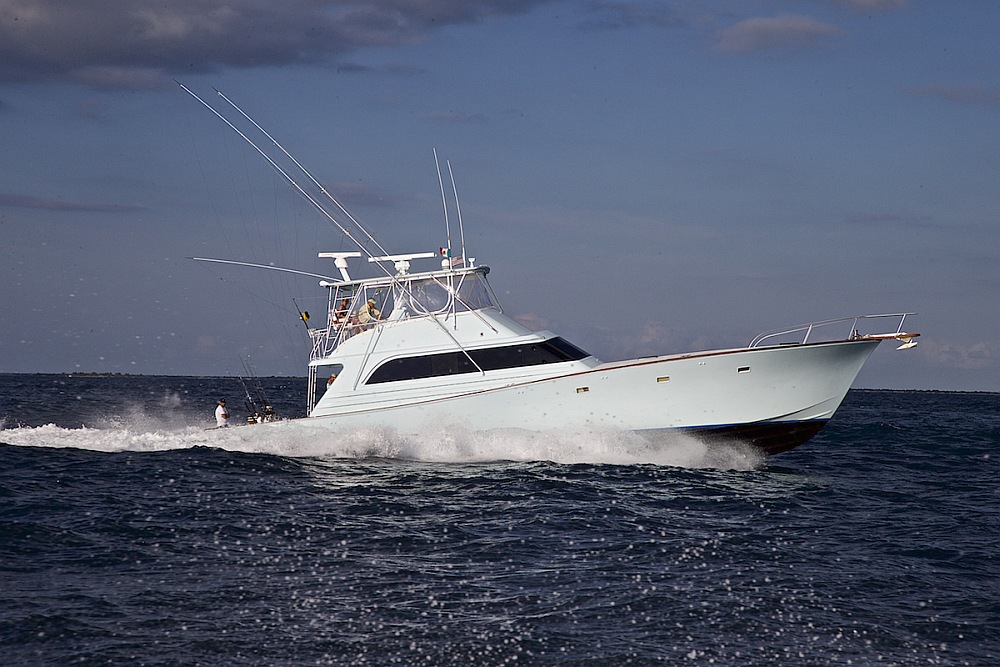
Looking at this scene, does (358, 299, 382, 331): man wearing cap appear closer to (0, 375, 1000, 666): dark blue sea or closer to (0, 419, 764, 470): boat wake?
(0, 419, 764, 470): boat wake

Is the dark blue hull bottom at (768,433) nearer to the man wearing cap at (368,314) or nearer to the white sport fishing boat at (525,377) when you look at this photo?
the white sport fishing boat at (525,377)

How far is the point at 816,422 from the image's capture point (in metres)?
16.3

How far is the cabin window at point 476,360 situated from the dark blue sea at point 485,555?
Answer: 1222 mm

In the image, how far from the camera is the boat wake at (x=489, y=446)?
16.1 metres

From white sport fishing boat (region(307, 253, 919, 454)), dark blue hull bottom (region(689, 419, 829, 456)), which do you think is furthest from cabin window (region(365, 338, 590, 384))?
dark blue hull bottom (region(689, 419, 829, 456))

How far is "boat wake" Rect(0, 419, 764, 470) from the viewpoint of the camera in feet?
52.9

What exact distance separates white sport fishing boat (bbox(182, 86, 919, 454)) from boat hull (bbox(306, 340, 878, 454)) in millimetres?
18

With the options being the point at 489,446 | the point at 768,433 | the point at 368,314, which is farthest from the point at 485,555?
the point at 368,314

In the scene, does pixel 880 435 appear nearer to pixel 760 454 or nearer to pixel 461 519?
pixel 760 454

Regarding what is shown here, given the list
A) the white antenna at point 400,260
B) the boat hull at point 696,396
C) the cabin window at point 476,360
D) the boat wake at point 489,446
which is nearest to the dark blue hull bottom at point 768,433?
the boat hull at point 696,396

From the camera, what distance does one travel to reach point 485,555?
1014 cm

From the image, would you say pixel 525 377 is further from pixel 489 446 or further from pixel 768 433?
pixel 768 433

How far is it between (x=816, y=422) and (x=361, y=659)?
38.2 feet

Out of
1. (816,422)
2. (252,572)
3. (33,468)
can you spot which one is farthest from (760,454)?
(33,468)
